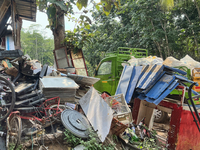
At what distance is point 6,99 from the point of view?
3818mm

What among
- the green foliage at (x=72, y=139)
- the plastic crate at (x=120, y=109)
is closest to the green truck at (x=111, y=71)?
the plastic crate at (x=120, y=109)

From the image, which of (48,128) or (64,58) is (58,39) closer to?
(64,58)

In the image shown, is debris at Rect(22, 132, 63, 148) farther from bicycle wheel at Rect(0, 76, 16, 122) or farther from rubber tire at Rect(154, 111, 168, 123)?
rubber tire at Rect(154, 111, 168, 123)

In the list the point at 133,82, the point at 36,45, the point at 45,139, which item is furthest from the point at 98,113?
the point at 36,45

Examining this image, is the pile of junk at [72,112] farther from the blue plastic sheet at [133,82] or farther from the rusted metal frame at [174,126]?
the rusted metal frame at [174,126]

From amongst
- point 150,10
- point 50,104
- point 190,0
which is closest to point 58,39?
point 50,104

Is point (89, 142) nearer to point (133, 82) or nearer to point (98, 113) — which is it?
point (98, 113)

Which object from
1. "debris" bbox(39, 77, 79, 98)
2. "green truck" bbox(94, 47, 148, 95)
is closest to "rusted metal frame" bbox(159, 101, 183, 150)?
"debris" bbox(39, 77, 79, 98)

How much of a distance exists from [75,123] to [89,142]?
0.58 metres

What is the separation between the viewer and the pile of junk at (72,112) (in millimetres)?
3260

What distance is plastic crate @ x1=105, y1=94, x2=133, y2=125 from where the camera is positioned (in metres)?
3.81

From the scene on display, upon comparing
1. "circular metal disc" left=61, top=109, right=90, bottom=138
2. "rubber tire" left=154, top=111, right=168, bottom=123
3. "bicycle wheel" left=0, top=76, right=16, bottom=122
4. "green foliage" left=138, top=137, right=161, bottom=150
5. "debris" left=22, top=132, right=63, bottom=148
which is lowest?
"rubber tire" left=154, top=111, right=168, bottom=123

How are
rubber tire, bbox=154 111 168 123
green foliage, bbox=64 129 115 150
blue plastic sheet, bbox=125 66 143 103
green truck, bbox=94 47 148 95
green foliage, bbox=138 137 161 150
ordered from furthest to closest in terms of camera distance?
green truck, bbox=94 47 148 95
rubber tire, bbox=154 111 168 123
blue plastic sheet, bbox=125 66 143 103
green foliage, bbox=138 137 161 150
green foliage, bbox=64 129 115 150

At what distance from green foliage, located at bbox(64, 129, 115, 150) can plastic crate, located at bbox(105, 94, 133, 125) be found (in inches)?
27.0
